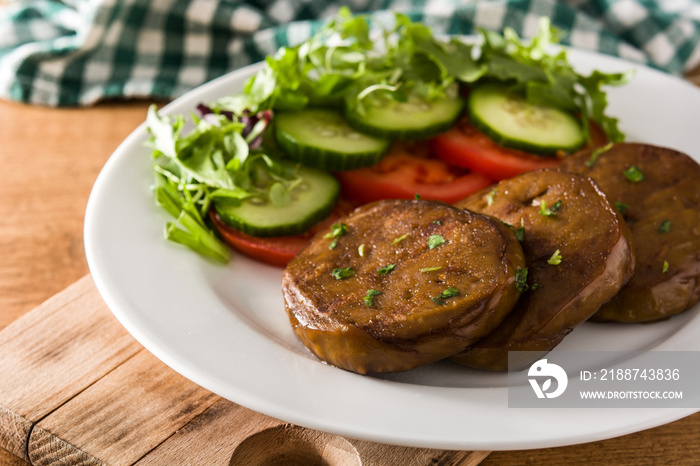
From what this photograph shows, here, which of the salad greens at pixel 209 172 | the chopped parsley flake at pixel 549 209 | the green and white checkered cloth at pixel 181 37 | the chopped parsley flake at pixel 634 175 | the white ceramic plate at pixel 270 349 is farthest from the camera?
the green and white checkered cloth at pixel 181 37

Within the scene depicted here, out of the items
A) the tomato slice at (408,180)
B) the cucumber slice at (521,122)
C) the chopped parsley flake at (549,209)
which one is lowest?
the tomato slice at (408,180)

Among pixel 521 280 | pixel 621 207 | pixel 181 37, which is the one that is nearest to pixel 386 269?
pixel 521 280

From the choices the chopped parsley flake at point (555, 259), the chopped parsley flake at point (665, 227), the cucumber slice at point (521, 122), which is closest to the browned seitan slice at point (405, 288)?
the chopped parsley flake at point (555, 259)

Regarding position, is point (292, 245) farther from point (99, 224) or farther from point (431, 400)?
point (431, 400)

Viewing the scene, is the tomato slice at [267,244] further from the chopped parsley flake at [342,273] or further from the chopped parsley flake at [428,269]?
the chopped parsley flake at [428,269]

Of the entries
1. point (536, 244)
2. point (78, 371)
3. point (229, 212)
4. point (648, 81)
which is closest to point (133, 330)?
point (78, 371)

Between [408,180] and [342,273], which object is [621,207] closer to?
[408,180]

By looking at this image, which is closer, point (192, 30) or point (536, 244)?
point (536, 244)
